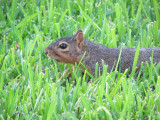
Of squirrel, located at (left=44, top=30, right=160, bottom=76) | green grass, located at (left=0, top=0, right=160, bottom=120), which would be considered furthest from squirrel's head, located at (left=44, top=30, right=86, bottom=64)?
green grass, located at (left=0, top=0, right=160, bottom=120)

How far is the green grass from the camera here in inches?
134

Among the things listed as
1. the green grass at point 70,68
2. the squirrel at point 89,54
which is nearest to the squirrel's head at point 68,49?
the squirrel at point 89,54

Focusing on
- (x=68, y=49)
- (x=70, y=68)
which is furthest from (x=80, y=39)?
(x=70, y=68)

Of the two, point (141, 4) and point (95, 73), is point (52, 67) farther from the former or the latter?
point (141, 4)

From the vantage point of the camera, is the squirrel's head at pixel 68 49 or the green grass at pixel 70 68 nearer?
the green grass at pixel 70 68

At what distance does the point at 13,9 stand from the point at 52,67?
1883mm

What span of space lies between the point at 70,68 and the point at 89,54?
0.93 ft

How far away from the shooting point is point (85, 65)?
4.33 meters

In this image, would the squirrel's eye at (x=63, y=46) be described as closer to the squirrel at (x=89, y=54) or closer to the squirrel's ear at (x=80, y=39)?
the squirrel at (x=89, y=54)

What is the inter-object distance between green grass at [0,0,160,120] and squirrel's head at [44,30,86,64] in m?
0.13

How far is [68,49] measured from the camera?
14.2 ft

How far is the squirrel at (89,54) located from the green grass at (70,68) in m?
0.13

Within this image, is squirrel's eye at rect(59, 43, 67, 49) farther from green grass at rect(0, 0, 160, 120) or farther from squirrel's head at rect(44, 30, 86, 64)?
green grass at rect(0, 0, 160, 120)

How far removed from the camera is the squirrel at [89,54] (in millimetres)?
4297
